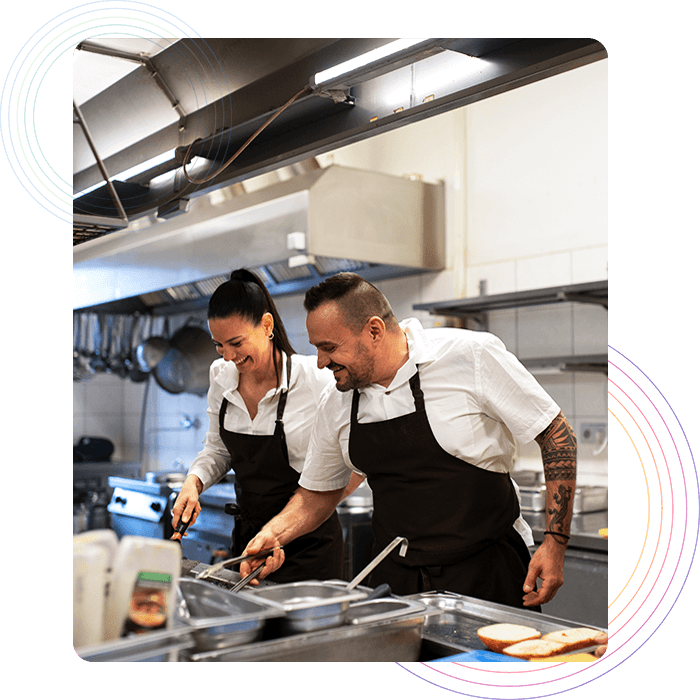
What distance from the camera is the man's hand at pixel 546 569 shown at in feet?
4.23

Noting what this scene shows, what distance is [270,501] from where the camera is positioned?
1.55 metres

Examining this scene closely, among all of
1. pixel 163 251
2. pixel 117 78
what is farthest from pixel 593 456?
pixel 117 78

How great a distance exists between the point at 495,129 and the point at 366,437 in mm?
688

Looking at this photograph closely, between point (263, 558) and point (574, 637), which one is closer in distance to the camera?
point (574, 637)

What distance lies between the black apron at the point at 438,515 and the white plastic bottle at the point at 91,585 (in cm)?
52

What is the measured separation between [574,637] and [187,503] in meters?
0.74

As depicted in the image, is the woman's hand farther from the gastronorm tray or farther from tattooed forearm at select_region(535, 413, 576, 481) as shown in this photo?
tattooed forearm at select_region(535, 413, 576, 481)

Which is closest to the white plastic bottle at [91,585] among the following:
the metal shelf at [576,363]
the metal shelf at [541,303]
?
the metal shelf at [541,303]

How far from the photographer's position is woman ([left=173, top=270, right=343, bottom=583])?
1468 mm

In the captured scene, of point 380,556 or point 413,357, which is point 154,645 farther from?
point 413,357

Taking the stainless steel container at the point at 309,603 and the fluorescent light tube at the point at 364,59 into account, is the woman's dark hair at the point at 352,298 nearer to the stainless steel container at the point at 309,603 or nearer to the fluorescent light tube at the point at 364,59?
the fluorescent light tube at the point at 364,59

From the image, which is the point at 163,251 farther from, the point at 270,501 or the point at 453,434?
the point at 453,434

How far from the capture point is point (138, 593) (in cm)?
95

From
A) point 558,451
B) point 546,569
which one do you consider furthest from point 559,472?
point 546,569
